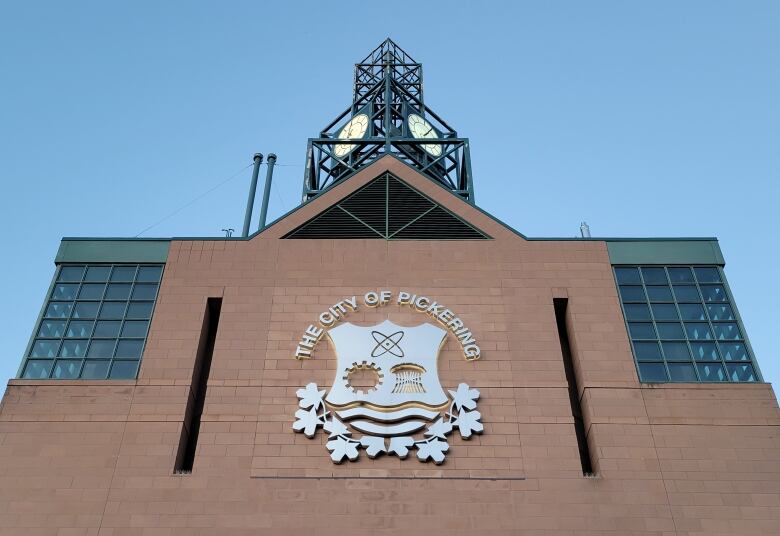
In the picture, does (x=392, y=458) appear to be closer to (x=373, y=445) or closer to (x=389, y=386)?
(x=373, y=445)

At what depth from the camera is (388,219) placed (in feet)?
104

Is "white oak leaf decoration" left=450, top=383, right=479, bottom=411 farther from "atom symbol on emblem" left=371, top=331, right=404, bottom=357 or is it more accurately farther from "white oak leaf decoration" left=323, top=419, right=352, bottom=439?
"white oak leaf decoration" left=323, top=419, right=352, bottom=439

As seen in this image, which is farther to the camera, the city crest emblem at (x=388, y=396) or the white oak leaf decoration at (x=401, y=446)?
the city crest emblem at (x=388, y=396)

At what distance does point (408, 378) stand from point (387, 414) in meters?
1.52

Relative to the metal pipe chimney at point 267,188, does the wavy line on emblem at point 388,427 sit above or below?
below

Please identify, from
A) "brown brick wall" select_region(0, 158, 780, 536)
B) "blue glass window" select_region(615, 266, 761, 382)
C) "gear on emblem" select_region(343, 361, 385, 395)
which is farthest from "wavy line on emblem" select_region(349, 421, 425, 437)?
"blue glass window" select_region(615, 266, 761, 382)

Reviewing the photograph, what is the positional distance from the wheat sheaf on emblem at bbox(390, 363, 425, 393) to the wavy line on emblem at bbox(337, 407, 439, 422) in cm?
72

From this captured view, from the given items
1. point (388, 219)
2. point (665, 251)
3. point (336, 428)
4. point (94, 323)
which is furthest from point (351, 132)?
point (336, 428)

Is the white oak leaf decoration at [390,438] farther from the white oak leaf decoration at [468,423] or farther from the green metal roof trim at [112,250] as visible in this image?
the green metal roof trim at [112,250]

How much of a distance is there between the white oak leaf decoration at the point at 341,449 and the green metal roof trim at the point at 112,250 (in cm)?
1014

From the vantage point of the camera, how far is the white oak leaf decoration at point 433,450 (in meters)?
24.8

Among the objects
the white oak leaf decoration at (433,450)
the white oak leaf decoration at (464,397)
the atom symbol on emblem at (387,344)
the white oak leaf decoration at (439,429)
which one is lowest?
the white oak leaf decoration at (433,450)

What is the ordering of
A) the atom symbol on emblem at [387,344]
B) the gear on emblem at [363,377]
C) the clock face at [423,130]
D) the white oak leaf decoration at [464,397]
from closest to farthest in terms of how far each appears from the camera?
the white oak leaf decoration at [464,397] → the gear on emblem at [363,377] → the atom symbol on emblem at [387,344] → the clock face at [423,130]

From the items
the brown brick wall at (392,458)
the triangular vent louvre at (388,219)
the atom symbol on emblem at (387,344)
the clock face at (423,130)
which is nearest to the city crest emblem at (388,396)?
the atom symbol on emblem at (387,344)
